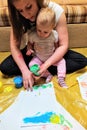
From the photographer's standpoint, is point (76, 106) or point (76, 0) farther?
point (76, 0)

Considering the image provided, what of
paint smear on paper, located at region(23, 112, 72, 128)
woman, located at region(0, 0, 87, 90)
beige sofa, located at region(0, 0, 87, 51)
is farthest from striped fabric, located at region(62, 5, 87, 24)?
paint smear on paper, located at region(23, 112, 72, 128)

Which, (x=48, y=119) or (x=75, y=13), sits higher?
Answer: (x=75, y=13)

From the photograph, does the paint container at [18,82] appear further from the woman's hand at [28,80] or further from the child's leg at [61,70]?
the child's leg at [61,70]

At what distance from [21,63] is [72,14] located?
0.47 metres

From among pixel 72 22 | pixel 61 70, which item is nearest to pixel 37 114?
pixel 61 70

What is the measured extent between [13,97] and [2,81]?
171 millimetres

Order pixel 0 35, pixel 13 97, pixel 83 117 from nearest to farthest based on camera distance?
pixel 83 117 < pixel 13 97 < pixel 0 35

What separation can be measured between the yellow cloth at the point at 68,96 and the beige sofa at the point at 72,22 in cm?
27

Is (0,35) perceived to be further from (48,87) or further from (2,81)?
(48,87)

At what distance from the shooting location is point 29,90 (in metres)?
1.24

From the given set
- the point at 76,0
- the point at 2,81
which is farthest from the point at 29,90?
the point at 76,0

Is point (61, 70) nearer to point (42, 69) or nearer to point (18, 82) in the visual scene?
point (42, 69)

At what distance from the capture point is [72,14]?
1483 millimetres

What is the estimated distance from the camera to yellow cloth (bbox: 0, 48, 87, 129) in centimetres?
109
